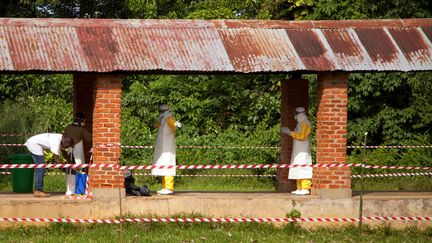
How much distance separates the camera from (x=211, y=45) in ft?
57.3

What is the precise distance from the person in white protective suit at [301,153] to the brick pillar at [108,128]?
3242 mm

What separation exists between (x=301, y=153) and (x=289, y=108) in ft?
4.88

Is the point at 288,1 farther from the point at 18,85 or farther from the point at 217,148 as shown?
the point at 18,85

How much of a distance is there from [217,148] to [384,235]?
10052mm

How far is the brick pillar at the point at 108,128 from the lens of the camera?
1683 centimetres

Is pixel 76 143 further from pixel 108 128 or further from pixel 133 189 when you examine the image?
pixel 133 189

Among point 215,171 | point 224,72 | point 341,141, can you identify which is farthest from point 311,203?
point 215,171

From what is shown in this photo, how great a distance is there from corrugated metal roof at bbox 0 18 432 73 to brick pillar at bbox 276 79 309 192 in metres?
1.64

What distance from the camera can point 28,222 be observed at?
641 inches

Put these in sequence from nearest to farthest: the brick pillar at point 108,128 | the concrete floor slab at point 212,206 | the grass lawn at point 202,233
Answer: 1. the grass lawn at point 202,233
2. the concrete floor slab at point 212,206
3. the brick pillar at point 108,128

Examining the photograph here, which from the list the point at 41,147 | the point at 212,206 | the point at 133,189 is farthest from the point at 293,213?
the point at 41,147

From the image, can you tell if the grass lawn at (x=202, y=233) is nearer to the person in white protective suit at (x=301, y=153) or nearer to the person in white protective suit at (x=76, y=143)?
the person in white protective suit at (x=301, y=153)

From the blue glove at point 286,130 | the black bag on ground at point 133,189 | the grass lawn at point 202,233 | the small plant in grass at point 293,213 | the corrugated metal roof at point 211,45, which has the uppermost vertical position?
the corrugated metal roof at point 211,45

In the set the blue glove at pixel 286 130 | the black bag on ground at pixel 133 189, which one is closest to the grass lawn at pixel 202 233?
the black bag on ground at pixel 133 189
